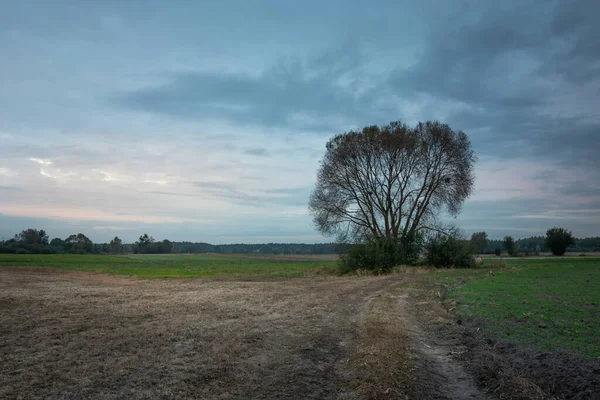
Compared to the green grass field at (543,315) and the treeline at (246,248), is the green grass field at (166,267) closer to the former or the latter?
the green grass field at (543,315)

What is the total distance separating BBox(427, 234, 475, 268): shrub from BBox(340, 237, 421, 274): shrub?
3.81 metres

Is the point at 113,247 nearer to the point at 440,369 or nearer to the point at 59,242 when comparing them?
the point at 59,242

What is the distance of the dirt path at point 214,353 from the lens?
5988 mm

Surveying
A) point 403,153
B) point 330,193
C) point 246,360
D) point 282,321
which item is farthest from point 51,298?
point 403,153

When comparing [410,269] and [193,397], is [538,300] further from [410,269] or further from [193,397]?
[410,269]

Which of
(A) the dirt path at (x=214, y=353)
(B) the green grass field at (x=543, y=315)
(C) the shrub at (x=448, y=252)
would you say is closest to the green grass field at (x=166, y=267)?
(C) the shrub at (x=448, y=252)

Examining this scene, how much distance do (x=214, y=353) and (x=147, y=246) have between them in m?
118

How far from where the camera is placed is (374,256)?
3550 centimetres

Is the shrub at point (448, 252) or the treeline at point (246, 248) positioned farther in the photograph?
the treeline at point (246, 248)

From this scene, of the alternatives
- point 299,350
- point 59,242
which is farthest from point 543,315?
point 59,242

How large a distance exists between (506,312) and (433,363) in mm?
5023

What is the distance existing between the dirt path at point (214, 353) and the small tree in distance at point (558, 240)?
67.6m

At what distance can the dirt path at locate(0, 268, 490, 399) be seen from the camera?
599cm

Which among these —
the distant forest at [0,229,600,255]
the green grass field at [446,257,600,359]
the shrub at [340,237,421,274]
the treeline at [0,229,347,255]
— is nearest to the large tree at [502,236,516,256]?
the distant forest at [0,229,600,255]
